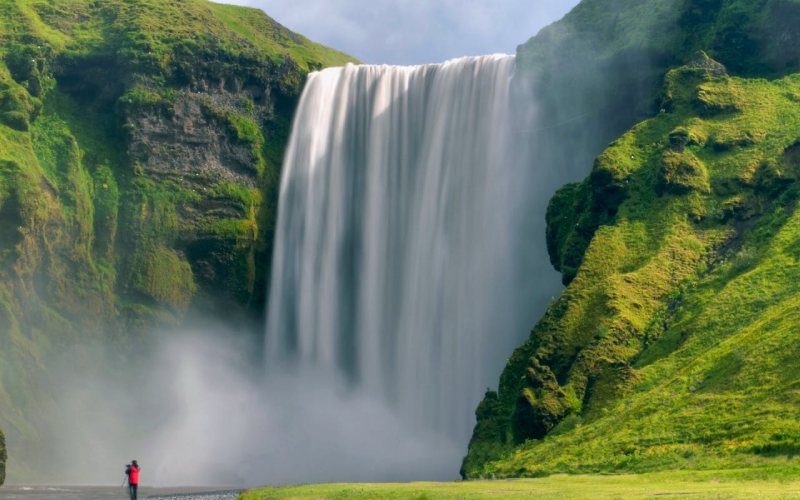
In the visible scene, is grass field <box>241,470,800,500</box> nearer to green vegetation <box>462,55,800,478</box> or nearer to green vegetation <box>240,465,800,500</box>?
green vegetation <box>240,465,800,500</box>

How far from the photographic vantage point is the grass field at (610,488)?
3350 cm

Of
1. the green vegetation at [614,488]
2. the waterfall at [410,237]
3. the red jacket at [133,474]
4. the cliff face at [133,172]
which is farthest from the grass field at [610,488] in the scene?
the cliff face at [133,172]

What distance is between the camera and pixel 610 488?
123ft

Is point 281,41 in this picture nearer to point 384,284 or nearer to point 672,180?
point 384,284

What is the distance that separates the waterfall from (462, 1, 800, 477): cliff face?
6244 millimetres

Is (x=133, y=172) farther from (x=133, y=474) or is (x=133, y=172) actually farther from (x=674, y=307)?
(x=133, y=474)

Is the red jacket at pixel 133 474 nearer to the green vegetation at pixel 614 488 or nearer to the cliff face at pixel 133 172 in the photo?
the green vegetation at pixel 614 488

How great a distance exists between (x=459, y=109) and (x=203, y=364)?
27.2 metres

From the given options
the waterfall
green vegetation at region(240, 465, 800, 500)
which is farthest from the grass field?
the waterfall

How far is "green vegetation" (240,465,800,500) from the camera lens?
110ft

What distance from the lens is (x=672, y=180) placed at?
68.8 m

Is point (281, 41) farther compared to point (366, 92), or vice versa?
point (281, 41)

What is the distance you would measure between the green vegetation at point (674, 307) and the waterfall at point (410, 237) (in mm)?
9742

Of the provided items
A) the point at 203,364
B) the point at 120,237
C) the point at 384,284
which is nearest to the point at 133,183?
the point at 120,237
